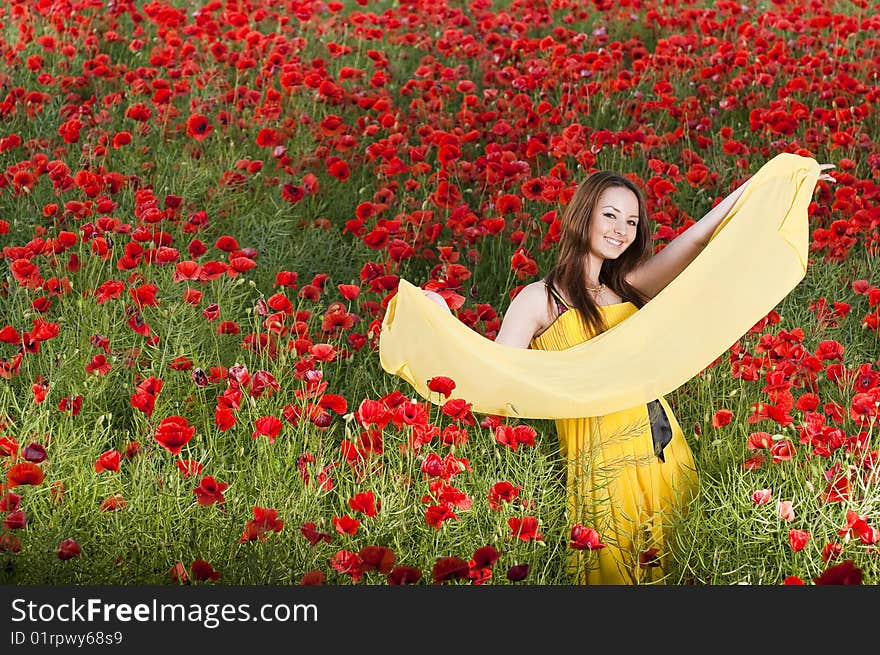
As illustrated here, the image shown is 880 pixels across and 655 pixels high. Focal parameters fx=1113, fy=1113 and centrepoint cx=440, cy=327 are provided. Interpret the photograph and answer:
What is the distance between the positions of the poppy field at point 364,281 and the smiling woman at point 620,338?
0.08m

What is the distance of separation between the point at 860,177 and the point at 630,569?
2518 millimetres

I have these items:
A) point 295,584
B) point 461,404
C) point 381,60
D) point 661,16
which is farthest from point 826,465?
point 661,16

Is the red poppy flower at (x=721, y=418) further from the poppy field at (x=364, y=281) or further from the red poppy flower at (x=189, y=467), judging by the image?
the red poppy flower at (x=189, y=467)

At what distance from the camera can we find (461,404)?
225cm

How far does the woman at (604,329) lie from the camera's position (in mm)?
2473

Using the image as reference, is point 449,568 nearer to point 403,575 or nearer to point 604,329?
point 403,575

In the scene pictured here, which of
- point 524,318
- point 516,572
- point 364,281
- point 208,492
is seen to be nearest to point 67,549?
point 208,492

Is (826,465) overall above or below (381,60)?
below

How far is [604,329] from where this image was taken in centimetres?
263

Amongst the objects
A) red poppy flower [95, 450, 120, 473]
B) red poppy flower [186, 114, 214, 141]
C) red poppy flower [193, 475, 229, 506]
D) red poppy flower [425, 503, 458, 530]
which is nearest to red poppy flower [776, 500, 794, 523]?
red poppy flower [425, 503, 458, 530]

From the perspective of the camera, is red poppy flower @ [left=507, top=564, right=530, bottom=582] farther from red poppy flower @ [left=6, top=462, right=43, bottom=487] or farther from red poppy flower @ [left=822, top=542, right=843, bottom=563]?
red poppy flower @ [left=6, top=462, right=43, bottom=487]

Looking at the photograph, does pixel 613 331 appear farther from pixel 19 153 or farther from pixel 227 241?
pixel 19 153

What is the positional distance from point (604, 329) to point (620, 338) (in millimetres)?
120

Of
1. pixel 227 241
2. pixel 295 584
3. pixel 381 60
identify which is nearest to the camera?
pixel 295 584
